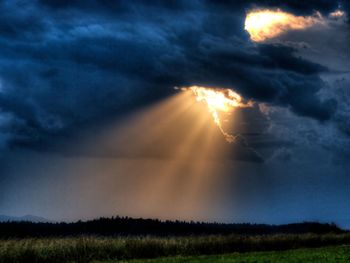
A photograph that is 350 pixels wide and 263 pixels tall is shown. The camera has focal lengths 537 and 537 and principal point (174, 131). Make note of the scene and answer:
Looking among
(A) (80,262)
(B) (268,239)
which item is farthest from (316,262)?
(B) (268,239)

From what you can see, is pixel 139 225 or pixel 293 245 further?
pixel 139 225

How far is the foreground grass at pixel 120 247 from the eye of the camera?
41.2 m

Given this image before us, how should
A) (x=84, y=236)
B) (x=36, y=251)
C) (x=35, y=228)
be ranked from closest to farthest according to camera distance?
(x=36, y=251)
(x=84, y=236)
(x=35, y=228)

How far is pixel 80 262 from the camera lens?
142 feet

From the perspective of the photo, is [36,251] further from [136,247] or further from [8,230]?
[8,230]

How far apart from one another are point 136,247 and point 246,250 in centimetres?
1752

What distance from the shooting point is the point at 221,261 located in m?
37.6

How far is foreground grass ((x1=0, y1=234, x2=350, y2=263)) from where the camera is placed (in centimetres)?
4116

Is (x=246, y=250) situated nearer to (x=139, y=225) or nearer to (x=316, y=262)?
(x=316, y=262)

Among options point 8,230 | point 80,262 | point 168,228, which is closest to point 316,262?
point 80,262

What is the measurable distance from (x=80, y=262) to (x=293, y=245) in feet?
113

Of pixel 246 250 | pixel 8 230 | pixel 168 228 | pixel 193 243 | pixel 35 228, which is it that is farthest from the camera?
pixel 168 228

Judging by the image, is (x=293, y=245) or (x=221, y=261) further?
(x=293, y=245)

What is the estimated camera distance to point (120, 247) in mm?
47344
